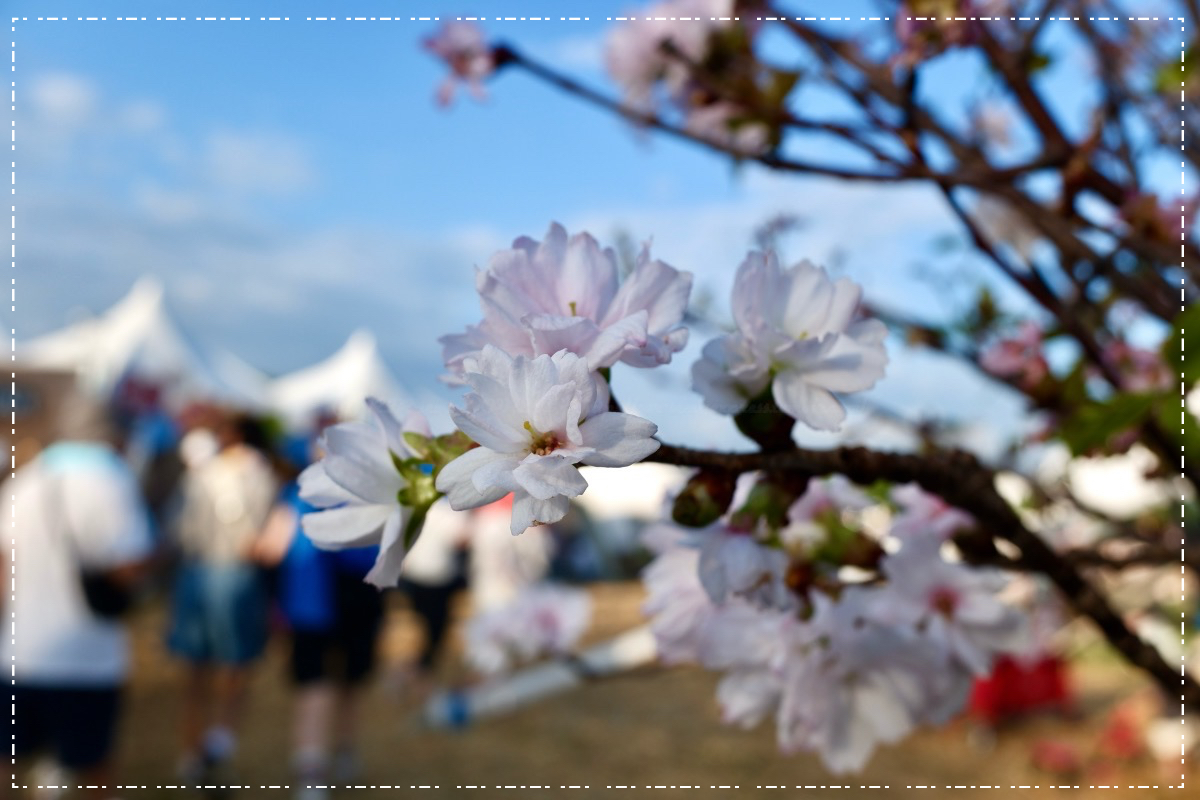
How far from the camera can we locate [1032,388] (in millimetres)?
1301

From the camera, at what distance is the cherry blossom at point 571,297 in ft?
1.63

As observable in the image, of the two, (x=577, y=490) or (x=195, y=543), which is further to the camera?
(x=195, y=543)

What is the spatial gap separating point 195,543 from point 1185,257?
15.8 feet

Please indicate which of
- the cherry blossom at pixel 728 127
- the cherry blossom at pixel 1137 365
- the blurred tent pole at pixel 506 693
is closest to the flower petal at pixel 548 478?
the cherry blossom at pixel 728 127

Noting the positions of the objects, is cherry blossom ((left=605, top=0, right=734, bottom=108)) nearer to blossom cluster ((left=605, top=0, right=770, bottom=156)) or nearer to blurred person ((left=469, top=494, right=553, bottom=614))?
blossom cluster ((left=605, top=0, right=770, bottom=156))

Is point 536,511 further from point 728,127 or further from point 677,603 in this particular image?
point 728,127

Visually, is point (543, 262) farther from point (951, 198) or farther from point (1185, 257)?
point (1185, 257)

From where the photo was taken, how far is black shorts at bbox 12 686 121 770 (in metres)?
3.15

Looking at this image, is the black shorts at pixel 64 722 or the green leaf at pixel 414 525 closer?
the green leaf at pixel 414 525

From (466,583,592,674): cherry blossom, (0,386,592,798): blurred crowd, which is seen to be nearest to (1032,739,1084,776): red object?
(0,386,592,798): blurred crowd

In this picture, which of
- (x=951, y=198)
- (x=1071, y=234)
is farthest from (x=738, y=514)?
(x=1071, y=234)

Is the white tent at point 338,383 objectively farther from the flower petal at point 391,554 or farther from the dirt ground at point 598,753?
the flower petal at point 391,554

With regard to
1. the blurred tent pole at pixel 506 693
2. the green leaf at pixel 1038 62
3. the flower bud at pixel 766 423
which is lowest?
the blurred tent pole at pixel 506 693

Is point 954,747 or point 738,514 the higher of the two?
point 738,514
